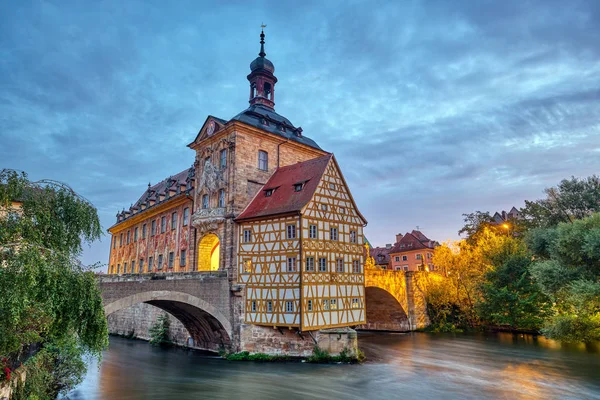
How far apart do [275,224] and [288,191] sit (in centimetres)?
220

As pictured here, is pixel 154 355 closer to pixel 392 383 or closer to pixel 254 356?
pixel 254 356

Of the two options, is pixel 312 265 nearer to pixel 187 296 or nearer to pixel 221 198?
pixel 187 296

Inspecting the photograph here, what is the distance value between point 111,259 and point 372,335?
30.0 meters

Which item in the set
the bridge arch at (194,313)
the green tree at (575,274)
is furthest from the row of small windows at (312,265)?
the green tree at (575,274)

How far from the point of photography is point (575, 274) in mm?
19219

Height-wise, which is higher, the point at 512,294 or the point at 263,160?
the point at 263,160

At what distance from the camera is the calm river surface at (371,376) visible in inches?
601

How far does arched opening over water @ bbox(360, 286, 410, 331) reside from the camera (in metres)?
33.6

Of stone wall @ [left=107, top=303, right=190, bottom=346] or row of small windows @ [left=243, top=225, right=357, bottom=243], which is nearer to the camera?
row of small windows @ [left=243, top=225, right=357, bottom=243]

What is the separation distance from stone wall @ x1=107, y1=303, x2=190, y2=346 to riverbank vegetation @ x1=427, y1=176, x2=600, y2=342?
21.5 m

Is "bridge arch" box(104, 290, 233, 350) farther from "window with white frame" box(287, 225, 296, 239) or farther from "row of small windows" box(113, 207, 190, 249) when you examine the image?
"row of small windows" box(113, 207, 190, 249)

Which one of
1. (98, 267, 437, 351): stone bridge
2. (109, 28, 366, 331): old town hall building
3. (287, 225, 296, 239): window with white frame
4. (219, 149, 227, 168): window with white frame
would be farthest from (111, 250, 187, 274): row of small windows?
(287, 225, 296, 239): window with white frame

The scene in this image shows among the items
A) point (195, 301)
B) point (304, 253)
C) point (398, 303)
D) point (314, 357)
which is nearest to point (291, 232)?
point (304, 253)

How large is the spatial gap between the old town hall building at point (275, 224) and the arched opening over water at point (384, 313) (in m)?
11.4
